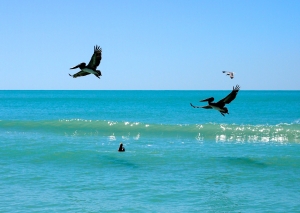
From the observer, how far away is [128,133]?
148ft

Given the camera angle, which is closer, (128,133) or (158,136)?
(158,136)

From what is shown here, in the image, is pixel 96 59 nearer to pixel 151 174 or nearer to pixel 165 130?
pixel 151 174

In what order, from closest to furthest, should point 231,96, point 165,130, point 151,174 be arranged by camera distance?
point 231,96
point 151,174
point 165,130

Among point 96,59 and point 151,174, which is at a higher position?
point 96,59

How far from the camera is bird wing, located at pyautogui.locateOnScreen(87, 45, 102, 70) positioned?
39.1 feet

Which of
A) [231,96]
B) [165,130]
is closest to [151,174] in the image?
[231,96]

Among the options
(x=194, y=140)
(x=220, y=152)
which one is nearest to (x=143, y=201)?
(x=220, y=152)

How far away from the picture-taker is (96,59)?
1199cm

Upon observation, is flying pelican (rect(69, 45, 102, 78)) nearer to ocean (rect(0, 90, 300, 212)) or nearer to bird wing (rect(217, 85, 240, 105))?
bird wing (rect(217, 85, 240, 105))

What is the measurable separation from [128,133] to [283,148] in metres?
17.3

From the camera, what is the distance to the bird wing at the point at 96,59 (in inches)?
470

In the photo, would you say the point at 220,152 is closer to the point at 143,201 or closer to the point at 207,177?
the point at 207,177

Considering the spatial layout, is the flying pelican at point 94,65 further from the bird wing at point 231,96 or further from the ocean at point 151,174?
the ocean at point 151,174

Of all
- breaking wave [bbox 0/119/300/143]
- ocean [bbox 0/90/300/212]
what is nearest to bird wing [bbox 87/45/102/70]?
ocean [bbox 0/90/300/212]
